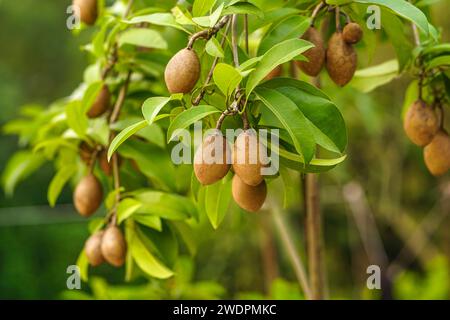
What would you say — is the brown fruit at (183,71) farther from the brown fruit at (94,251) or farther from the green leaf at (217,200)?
the brown fruit at (94,251)

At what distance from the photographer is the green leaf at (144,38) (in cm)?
69

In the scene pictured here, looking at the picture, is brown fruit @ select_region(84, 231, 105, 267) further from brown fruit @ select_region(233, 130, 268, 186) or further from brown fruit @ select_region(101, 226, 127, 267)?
brown fruit @ select_region(233, 130, 268, 186)

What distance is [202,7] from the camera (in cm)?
56

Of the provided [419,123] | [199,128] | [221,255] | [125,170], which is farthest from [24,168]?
[221,255]

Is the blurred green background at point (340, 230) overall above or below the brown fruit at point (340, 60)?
above

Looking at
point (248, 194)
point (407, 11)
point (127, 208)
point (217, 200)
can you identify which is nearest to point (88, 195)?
point (127, 208)

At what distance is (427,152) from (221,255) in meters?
1.68

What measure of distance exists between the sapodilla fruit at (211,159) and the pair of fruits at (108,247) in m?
0.23

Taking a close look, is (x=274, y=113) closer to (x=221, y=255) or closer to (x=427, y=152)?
(x=427, y=152)

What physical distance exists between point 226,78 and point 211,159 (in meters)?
0.06

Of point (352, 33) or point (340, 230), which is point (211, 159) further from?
point (340, 230)

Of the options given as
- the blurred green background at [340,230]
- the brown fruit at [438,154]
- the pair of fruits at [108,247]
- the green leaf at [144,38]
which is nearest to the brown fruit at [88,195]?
the pair of fruits at [108,247]

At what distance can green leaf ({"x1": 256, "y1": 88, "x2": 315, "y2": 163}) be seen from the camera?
0.50 meters

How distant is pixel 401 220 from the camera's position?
2.45 m
